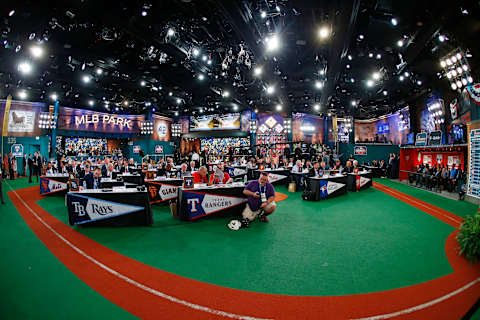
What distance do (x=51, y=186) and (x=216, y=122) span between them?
20.1 metres

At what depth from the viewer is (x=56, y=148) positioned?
794 inches

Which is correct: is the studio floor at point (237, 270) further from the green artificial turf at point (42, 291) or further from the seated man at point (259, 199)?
the seated man at point (259, 199)

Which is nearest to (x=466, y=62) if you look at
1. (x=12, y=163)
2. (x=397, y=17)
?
(x=397, y=17)

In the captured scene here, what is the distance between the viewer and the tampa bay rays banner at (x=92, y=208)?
5957 millimetres

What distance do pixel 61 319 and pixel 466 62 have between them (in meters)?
15.5

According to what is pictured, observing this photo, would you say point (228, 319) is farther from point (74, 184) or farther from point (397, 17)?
point (397, 17)

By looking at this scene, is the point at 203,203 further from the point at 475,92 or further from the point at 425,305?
the point at 475,92

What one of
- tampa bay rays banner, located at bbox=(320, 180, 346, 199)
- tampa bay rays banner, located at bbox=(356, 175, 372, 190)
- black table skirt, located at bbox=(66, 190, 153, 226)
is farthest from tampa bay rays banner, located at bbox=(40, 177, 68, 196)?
tampa bay rays banner, located at bbox=(356, 175, 372, 190)

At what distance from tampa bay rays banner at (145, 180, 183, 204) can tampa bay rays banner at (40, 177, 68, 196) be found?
4813 mm

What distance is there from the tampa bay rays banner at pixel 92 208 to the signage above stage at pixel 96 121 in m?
19.5

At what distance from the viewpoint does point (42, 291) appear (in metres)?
3.22

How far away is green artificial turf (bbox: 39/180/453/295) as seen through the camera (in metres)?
3.53

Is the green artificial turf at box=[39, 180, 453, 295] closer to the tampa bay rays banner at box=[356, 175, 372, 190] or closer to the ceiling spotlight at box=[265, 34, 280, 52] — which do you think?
the tampa bay rays banner at box=[356, 175, 372, 190]

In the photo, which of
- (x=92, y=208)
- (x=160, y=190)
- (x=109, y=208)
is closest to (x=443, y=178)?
(x=160, y=190)
